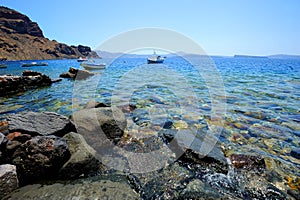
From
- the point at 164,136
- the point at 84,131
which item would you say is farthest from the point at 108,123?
the point at 164,136

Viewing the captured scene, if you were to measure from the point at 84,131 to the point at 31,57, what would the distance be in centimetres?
14127

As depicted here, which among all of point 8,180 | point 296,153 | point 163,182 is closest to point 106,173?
point 163,182

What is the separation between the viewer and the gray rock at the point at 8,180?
8.84 feet

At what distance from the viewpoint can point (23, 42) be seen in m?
124

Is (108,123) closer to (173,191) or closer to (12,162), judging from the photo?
(12,162)

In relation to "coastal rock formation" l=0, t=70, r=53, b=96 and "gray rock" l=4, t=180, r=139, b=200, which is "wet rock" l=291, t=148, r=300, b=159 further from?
"coastal rock formation" l=0, t=70, r=53, b=96

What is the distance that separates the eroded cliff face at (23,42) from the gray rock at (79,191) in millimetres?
127725

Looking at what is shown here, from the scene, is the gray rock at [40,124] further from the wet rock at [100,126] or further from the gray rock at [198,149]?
the gray rock at [198,149]

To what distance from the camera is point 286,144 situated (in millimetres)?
4738

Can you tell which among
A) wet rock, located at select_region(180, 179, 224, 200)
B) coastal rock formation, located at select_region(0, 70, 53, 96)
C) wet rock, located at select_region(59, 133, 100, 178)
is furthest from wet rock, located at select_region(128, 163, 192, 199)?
coastal rock formation, located at select_region(0, 70, 53, 96)

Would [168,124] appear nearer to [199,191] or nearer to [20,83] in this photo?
[199,191]

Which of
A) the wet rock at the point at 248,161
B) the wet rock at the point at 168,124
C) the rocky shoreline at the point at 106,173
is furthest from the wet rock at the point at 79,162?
the wet rock at the point at 248,161

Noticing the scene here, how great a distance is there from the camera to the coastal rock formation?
12.0m

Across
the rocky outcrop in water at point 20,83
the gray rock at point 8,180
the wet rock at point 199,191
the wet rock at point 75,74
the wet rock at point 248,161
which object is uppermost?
the gray rock at point 8,180
